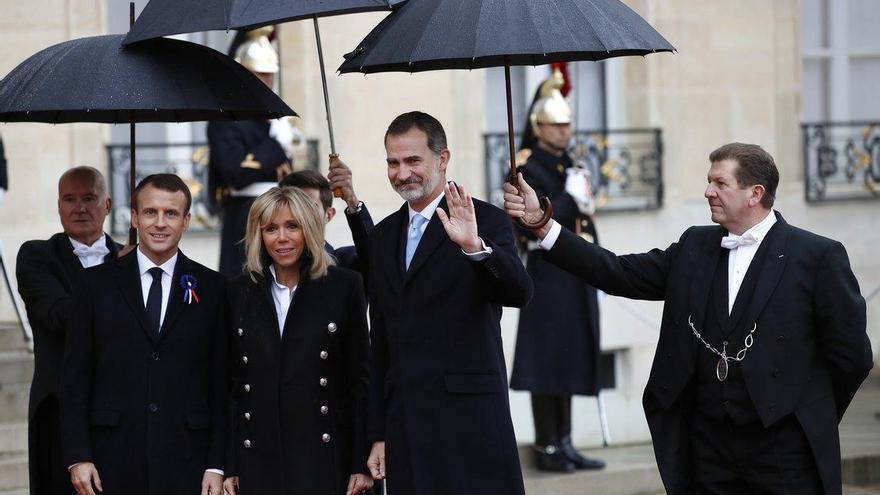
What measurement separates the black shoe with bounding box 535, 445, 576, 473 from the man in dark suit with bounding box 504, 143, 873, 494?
11.0ft

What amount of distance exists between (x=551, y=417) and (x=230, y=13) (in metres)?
4.28

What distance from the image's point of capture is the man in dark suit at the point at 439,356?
589 centimetres

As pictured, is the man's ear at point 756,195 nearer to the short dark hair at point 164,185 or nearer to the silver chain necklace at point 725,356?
the silver chain necklace at point 725,356

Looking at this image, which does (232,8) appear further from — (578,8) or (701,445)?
(701,445)

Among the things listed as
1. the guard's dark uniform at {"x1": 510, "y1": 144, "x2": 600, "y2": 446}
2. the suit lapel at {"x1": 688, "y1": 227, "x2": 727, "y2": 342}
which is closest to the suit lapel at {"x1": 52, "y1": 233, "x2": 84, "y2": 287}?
the suit lapel at {"x1": 688, "y1": 227, "x2": 727, "y2": 342}

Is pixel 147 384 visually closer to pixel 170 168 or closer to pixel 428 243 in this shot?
pixel 428 243

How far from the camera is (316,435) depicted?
6.17 m

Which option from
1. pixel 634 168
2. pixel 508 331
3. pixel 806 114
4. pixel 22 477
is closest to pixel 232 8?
pixel 22 477

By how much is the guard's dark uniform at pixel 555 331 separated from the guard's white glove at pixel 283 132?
4.39ft

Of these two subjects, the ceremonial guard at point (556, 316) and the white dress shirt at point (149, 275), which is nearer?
the white dress shirt at point (149, 275)

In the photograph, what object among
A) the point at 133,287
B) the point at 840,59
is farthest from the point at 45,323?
the point at 840,59

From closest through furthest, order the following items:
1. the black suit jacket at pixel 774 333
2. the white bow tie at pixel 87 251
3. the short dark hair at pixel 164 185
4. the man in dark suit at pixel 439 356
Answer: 1. the man in dark suit at pixel 439 356
2. the black suit jacket at pixel 774 333
3. the short dark hair at pixel 164 185
4. the white bow tie at pixel 87 251

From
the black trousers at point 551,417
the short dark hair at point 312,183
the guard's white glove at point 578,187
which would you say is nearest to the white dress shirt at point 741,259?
the short dark hair at point 312,183

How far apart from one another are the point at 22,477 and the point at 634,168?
17.8 feet
